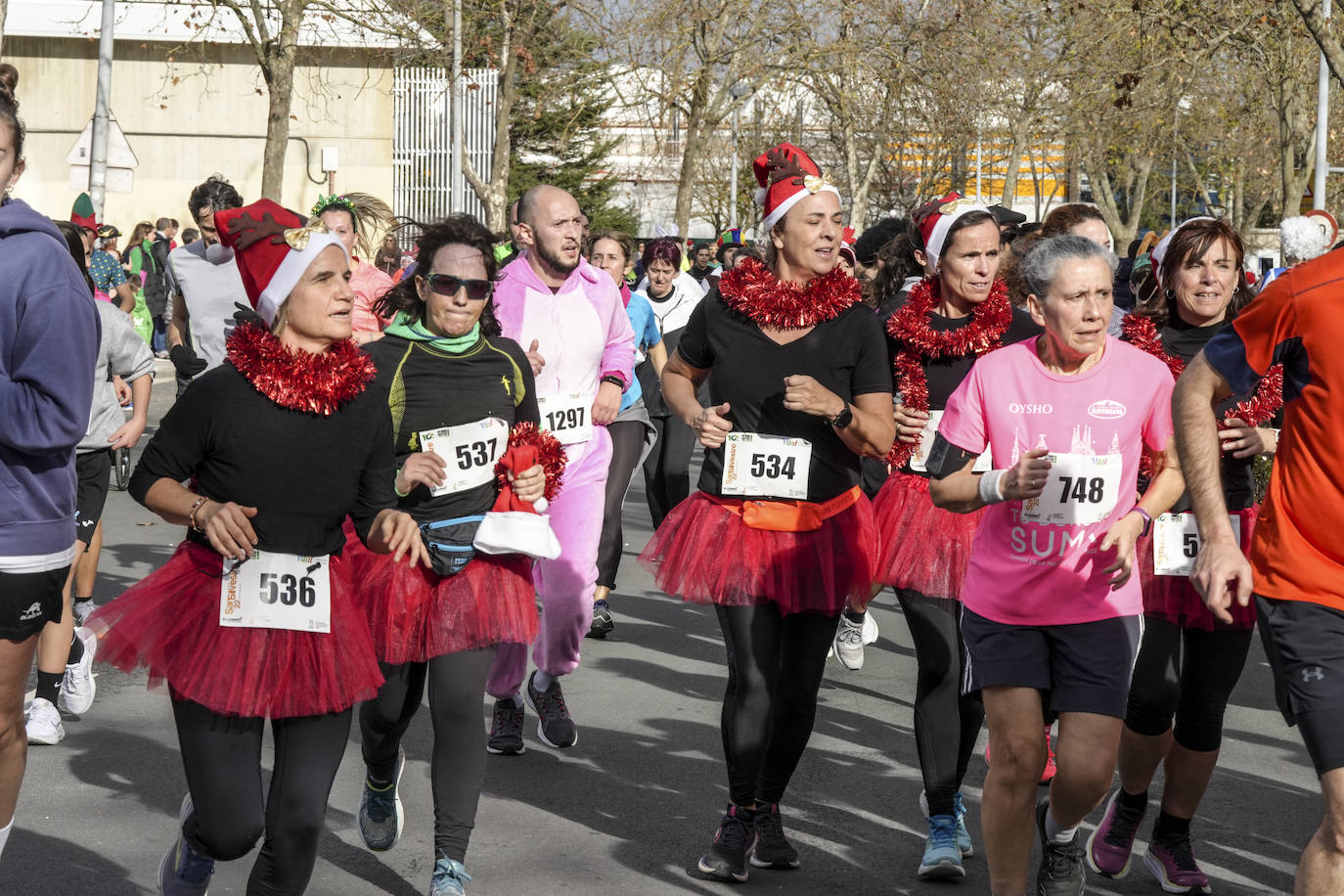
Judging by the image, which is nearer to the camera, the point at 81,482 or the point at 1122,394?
the point at 1122,394

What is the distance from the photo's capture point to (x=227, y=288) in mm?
8195

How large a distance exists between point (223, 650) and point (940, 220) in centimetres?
297

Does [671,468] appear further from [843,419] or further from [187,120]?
[187,120]

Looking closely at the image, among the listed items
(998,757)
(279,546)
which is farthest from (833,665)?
(279,546)

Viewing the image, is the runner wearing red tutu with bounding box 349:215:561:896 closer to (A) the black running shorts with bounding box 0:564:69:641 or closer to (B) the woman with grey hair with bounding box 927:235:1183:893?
(A) the black running shorts with bounding box 0:564:69:641

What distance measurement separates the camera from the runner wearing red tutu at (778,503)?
5.44 m

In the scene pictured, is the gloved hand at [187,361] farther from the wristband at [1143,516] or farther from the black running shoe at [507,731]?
the wristband at [1143,516]

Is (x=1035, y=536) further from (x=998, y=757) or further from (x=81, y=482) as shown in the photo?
(x=81, y=482)

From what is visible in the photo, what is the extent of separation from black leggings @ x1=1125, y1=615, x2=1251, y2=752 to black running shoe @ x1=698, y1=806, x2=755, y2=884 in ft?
4.20

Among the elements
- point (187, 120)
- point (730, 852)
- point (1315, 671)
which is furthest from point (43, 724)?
point (187, 120)

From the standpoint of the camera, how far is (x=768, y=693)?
5480 millimetres

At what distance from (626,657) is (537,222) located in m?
2.65

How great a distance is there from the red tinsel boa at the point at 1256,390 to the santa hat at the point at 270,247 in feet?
8.32

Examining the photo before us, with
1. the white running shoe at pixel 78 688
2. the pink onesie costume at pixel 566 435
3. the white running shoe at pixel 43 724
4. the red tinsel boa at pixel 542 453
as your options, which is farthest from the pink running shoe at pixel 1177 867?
the white running shoe at pixel 78 688
